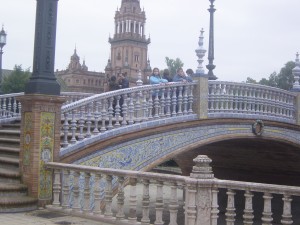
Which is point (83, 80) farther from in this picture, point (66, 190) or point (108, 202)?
point (108, 202)

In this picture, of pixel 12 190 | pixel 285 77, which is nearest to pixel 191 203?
pixel 12 190

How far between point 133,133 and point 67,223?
3137 millimetres

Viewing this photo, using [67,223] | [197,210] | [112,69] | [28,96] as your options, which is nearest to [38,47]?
[28,96]

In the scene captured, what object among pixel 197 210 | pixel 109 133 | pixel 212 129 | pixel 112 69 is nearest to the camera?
pixel 197 210

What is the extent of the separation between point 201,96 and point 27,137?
4491 millimetres

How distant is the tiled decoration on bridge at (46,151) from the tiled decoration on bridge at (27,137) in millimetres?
205

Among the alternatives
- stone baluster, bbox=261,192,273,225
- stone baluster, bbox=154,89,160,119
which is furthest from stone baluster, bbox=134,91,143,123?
stone baluster, bbox=261,192,273,225

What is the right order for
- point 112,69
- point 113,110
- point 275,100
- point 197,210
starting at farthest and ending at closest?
point 112,69 < point 275,100 < point 113,110 < point 197,210

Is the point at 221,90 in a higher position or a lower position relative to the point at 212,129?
higher

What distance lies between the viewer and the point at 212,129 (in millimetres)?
12211

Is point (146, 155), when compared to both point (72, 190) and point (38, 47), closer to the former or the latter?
point (72, 190)

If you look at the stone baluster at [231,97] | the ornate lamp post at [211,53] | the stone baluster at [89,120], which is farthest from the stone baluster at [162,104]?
the ornate lamp post at [211,53]

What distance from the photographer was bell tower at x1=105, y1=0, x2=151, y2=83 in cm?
7600

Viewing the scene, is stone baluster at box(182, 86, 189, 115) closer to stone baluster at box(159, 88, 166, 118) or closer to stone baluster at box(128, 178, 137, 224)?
stone baluster at box(159, 88, 166, 118)
